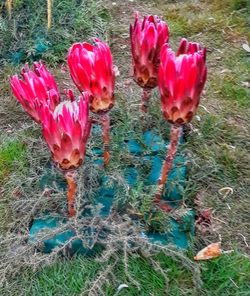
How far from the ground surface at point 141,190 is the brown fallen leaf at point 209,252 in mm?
31

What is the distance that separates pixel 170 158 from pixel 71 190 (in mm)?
437

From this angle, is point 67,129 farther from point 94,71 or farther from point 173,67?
point 173,67

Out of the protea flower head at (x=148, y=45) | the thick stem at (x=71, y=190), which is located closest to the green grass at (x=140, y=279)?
the thick stem at (x=71, y=190)

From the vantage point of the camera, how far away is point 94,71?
2.16 meters

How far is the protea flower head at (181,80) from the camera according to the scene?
2.03m

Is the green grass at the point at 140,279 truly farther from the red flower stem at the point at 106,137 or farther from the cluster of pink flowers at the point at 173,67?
the cluster of pink flowers at the point at 173,67

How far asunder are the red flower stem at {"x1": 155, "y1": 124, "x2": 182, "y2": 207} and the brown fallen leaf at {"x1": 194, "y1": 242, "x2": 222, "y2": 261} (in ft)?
0.97

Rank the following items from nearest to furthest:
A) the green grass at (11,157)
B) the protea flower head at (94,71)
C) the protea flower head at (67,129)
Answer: the protea flower head at (67,129)
the protea flower head at (94,71)
the green grass at (11,157)

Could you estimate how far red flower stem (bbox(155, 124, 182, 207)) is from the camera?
87.9 inches

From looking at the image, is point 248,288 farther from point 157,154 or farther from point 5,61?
point 5,61

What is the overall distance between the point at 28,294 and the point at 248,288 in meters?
0.92

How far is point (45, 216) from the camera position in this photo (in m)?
2.49

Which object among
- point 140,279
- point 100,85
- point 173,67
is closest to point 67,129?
point 100,85

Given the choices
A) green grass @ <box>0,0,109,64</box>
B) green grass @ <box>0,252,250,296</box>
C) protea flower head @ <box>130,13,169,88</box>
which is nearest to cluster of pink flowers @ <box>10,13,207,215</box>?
protea flower head @ <box>130,13,169,88</box>
